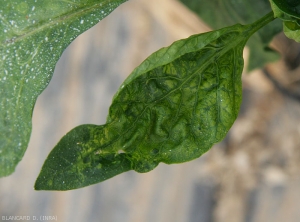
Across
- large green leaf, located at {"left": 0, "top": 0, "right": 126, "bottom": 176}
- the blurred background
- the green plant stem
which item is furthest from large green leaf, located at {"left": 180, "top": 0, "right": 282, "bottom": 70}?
the blurred background

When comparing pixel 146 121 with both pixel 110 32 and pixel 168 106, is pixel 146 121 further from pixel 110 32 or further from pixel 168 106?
pixel 110 32

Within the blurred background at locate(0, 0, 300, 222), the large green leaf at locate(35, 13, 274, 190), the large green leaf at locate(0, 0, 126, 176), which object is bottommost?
the blurred background at locate(0, 0, 300, 222)

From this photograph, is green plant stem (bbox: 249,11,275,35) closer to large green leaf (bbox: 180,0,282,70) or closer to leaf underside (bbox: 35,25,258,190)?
leaf underside (bbox: 35,25,258,190)

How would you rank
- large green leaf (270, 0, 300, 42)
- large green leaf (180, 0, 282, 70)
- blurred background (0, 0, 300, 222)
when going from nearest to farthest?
large green leaf (270, 0, 300, 42) → large green leaf (180, 0, 282, 70) → blurred background (0, 0, 300, 222)

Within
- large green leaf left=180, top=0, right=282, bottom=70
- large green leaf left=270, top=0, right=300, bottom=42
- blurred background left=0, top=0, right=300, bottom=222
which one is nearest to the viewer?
large green leaf left=270, top=0, right=300, bottom=42

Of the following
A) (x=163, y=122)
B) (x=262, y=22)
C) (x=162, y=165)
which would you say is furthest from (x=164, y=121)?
(x=162, y=165)

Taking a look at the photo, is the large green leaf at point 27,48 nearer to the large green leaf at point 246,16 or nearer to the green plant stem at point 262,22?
the green plant stem at point 262,22

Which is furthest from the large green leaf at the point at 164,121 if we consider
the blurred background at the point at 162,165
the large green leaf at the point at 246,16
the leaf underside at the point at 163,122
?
the blurred background at the point at 162,165
